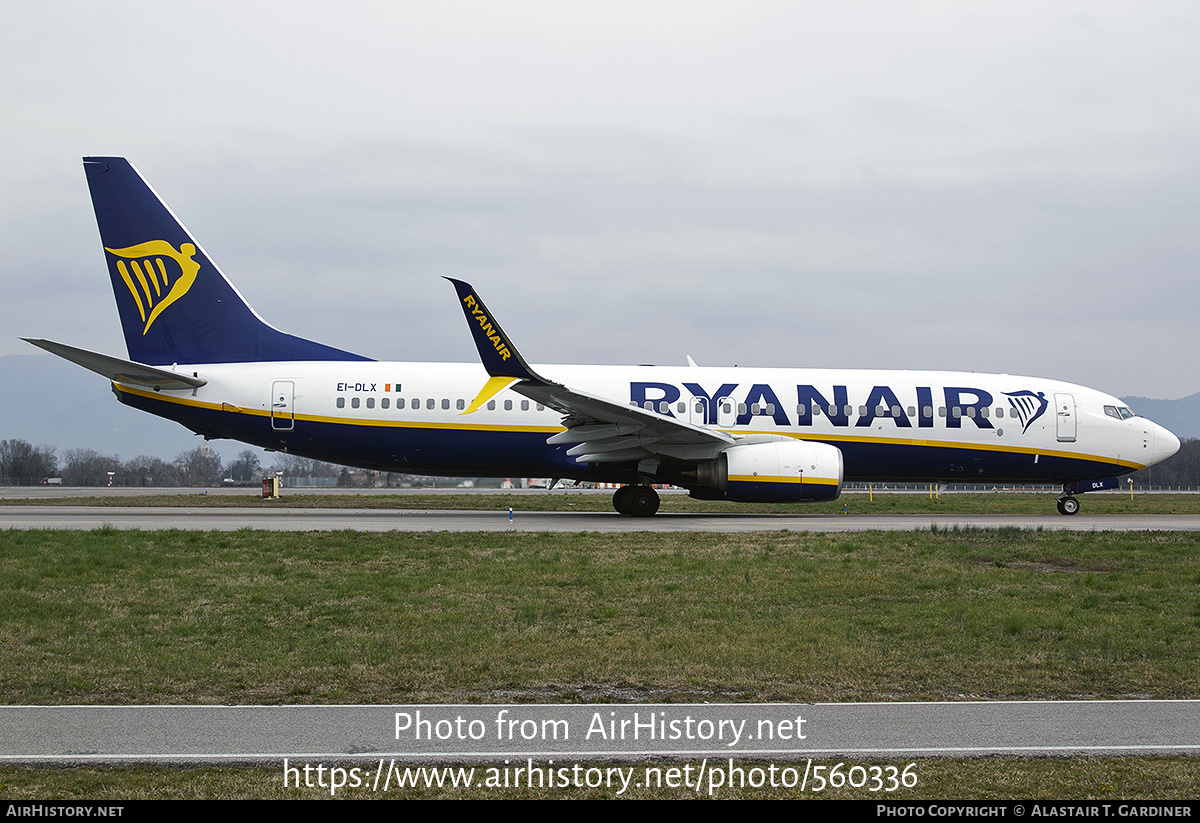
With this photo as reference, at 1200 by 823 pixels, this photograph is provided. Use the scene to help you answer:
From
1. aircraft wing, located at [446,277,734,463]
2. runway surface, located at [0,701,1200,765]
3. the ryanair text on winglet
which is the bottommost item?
runway surface, located at [0,701,1200,765]

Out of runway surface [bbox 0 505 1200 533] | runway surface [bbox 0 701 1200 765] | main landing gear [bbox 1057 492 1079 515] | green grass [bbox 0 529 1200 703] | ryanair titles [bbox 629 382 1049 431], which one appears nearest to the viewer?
runway surface [bbox 0 701 1200 765]

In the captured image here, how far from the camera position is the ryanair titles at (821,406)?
22.3 meters

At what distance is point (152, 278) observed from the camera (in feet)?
73.8

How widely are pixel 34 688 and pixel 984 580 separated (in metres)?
9.65

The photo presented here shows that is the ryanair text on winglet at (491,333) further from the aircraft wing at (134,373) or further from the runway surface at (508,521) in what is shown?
the aircraft wing at (134,373)

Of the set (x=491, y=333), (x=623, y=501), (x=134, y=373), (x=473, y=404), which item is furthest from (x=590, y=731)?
(x=134, y=373)

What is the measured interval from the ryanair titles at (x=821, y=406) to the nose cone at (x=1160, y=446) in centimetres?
347

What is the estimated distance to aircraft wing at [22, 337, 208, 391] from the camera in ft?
67.3

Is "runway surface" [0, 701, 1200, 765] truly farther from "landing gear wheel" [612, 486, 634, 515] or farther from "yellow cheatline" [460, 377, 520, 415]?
"yellow cheatline" [460, 377, 520, 415]

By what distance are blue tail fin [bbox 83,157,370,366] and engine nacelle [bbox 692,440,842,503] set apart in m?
11.1

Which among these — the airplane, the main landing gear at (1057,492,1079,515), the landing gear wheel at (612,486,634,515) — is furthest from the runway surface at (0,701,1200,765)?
the main landing gear at (1057,492,1079,515)

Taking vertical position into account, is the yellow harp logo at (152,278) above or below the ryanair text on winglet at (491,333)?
above

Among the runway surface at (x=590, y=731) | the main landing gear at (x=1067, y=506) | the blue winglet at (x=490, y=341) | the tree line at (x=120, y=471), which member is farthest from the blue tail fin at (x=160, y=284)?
the tree line at (x=120, y=471)

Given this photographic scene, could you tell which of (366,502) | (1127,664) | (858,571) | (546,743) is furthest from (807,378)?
(546,743)
